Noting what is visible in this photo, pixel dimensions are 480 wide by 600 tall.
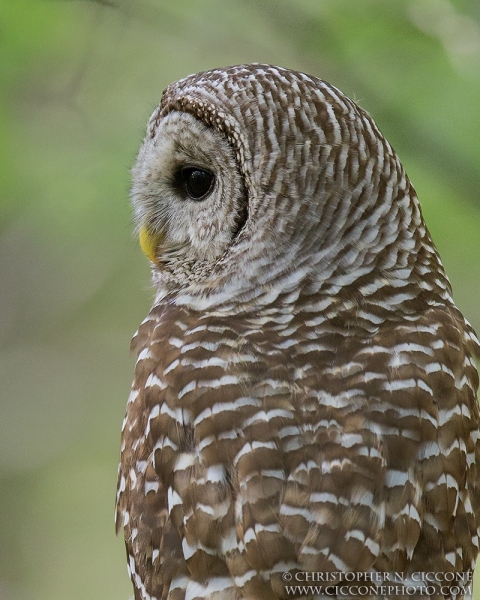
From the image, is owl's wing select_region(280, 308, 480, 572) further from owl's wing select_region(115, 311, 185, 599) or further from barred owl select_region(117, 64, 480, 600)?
owl's wing select_region(115, 311, 185, 599)

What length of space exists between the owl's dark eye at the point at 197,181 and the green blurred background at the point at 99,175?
0.47 meters

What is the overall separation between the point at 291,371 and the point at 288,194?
0.44 metres

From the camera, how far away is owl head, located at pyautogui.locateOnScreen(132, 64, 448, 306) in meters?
2.21

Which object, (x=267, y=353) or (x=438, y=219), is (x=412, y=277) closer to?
(x=267, y=353)

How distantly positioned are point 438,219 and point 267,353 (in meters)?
1.77

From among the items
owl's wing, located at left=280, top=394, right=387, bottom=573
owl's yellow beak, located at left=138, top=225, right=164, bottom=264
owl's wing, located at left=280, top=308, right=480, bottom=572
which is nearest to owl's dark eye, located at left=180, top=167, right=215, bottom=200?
owl's yellow beak, located at left=138, top=225, right=164, bottom=264

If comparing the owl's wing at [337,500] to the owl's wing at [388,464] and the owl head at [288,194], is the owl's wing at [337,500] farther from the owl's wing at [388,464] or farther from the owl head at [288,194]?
the owl head at [288,194]

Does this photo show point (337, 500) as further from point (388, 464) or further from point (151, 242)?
point (151, 242)

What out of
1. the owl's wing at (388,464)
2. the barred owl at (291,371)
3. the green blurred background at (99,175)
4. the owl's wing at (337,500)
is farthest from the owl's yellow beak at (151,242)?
the owl's wing at (337,500)

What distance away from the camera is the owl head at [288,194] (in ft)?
7.26

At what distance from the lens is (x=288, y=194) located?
7.23 feet

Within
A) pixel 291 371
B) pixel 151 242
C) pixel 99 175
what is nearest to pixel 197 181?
pixel 151 242

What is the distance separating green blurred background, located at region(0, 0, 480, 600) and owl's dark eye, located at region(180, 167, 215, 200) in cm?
47

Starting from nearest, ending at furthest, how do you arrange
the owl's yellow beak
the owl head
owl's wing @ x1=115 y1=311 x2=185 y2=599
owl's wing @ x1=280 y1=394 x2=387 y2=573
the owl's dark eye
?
owl's wing @ x1=280 y1=394 x2=387 y2=573 < owl's wing @ x1=115 y1=311 x2=185 y2=599 < the owl head < the owl's dark eye < the owl's yellow beak
